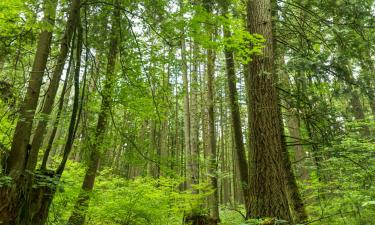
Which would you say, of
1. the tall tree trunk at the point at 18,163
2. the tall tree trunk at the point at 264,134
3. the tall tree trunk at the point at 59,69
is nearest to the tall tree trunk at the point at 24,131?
the tall tree trunk at the point at 18,163

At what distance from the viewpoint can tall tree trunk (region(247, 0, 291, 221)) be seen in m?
4.23

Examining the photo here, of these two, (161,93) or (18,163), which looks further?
(161,93)

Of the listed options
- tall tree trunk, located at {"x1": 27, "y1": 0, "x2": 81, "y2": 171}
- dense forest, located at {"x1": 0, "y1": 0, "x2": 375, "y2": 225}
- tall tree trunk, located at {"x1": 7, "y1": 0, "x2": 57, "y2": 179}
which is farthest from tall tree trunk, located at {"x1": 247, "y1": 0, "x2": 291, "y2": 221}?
tall tree trunk, located at {"x1": 7, "y1": 0, "x2": 57, "y2": 179}

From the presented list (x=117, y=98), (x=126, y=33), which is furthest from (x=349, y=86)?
(x=117, y=98)

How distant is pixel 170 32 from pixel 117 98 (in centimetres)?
289

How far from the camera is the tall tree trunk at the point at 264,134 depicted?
4.23 metres

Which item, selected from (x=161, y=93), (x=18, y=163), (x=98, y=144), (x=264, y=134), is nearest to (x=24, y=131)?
(x=18, y=163)

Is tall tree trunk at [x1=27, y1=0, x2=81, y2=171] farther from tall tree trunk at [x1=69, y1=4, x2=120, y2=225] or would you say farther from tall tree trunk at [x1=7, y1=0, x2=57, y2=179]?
tall tree trunk at [x1=69, y1=4, x2=120, y2=225]

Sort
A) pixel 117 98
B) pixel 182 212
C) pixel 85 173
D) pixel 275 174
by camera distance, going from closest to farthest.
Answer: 1. pixel 275 174
2. pixel 117 98
3. pixel 85 173
4. pixel 182 212

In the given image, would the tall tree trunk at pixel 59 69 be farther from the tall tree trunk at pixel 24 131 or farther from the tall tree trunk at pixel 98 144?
the tall tree trunk at pixel 98 144

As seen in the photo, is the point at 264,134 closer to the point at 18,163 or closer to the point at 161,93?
the point at 161,93

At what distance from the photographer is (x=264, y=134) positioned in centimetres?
455

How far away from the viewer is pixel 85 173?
760 centimetres

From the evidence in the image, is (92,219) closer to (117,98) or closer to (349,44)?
(117,98)
